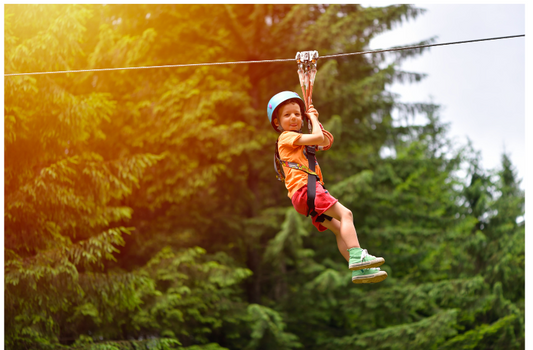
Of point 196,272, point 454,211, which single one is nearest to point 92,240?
point 196,272

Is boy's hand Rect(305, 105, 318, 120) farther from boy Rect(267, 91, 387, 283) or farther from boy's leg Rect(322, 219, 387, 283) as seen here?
boy's leg Rect(322, 219, 387, 283)

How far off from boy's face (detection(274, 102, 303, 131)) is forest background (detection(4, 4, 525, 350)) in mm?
5106

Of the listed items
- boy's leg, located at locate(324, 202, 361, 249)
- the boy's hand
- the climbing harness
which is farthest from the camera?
the boy's hand

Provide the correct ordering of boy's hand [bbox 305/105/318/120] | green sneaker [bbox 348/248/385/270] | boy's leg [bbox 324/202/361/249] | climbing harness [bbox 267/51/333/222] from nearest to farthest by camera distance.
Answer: green sneaker [bbox 348/248/385/270] → boy's leg [bbox 324/202/361/249] → climbing harness [bbox 267/51/333/222] → boy's hand [bbox 305/105/318/120]

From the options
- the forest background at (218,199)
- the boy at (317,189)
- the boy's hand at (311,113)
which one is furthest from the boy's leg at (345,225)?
the forest background at (218,199)

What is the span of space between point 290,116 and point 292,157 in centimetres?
29

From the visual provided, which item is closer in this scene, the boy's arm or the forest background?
the boy's arm

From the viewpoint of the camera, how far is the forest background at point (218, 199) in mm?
7984

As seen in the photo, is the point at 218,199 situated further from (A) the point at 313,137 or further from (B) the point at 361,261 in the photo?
(B) the point at 361,261

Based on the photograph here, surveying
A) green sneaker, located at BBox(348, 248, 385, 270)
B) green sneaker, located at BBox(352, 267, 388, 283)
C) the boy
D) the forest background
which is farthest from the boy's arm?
the forest background

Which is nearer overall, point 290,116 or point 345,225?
point 345,225

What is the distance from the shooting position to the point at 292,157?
3635 millimetres

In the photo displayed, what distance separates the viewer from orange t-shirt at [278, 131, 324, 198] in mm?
3578

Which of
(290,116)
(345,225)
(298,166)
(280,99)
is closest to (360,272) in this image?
(345,225)
